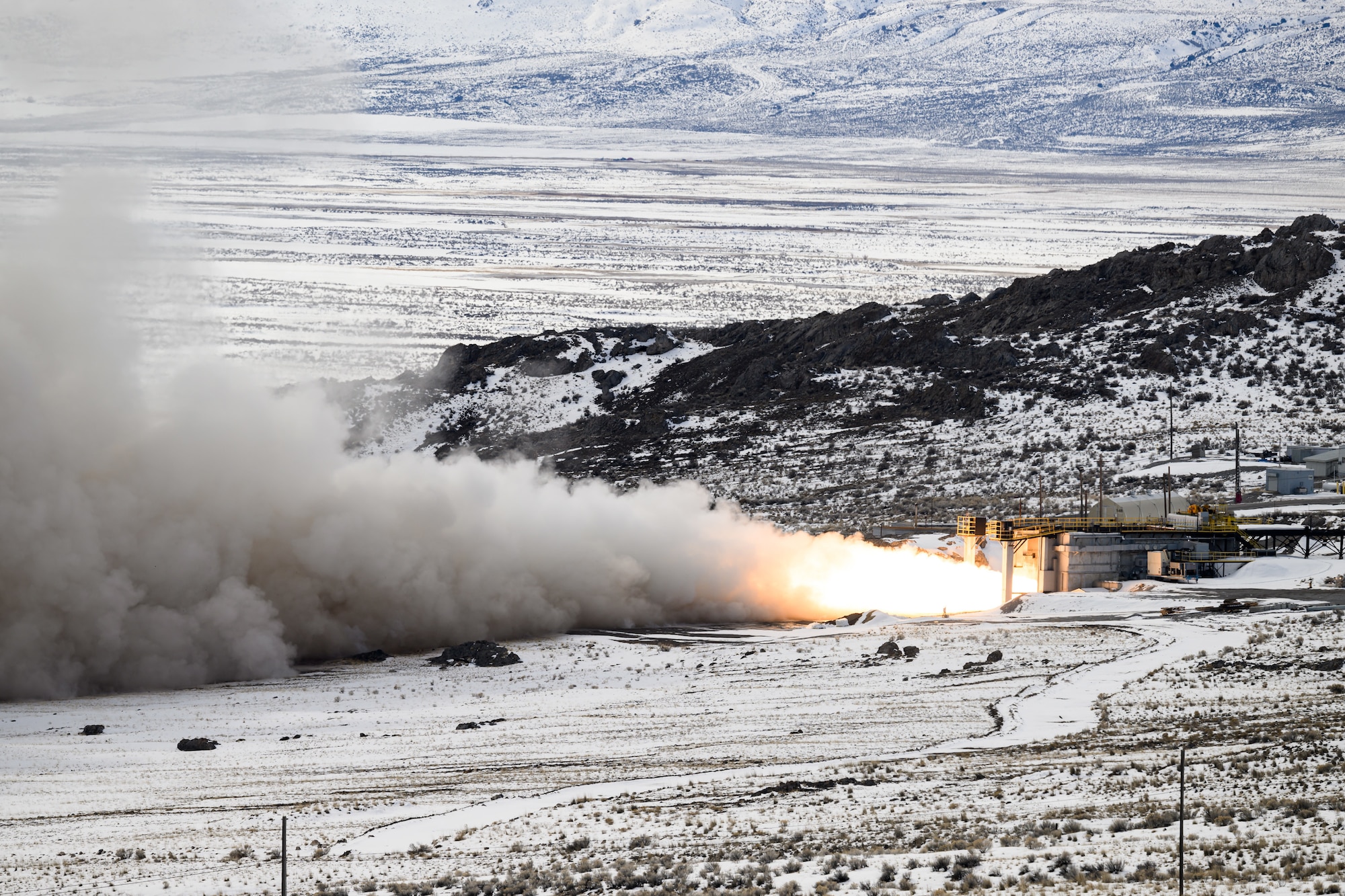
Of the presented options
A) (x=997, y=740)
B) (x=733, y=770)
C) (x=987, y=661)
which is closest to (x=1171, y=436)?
(x=987, y=661)

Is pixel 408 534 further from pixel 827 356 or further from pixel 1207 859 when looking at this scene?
pixel 827 356

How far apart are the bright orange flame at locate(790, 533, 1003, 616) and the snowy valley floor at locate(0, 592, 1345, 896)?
32.0 ft

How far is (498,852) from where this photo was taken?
33188 mm

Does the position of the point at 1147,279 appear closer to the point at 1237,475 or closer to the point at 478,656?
the point at 1237,475

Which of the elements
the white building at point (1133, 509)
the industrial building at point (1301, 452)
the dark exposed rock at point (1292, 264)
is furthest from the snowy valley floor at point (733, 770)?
the dark exposed rock at point (1292, 264)

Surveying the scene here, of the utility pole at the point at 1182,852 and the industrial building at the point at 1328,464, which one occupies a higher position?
the utility pole at the point at 1182,852

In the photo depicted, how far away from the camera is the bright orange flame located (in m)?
70.7

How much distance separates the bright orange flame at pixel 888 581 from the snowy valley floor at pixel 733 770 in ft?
32.0

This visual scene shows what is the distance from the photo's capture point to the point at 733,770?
4025 centimetres

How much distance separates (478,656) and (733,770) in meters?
20.0

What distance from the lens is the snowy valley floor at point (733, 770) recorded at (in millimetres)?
30594

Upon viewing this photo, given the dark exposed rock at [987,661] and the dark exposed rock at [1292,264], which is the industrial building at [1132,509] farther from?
the dark exposed rock at [1292,264]

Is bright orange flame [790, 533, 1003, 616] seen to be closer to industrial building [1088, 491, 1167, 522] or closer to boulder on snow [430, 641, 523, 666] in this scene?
industrial building [1088, 491, 1167, 522]

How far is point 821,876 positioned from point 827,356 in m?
103
